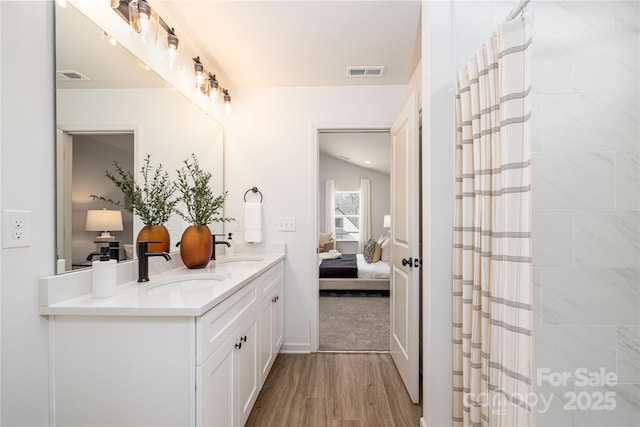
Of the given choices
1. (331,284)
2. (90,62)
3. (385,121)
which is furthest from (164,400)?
(331,284)

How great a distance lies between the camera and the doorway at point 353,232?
3338mm

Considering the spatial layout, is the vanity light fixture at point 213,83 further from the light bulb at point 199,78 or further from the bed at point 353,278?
the bed at point 353,278

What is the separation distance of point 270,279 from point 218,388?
1097 mm

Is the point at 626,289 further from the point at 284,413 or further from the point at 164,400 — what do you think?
the point at 164,400

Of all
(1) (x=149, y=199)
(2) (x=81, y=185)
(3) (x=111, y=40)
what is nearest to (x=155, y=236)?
(1) (x=149, y=199)

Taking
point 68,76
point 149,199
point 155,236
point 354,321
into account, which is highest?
point 68,76

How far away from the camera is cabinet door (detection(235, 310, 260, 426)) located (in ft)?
5.37

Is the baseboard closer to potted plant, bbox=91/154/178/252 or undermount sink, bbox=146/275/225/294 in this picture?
undermount sink, bbox=146/275/225/294

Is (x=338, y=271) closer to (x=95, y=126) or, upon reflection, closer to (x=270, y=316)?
(x=270, y=316)

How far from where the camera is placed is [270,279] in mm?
2416

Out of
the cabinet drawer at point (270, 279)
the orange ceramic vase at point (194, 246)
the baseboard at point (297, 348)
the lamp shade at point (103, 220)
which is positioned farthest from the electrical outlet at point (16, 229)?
the baseboard at point (297, 348)

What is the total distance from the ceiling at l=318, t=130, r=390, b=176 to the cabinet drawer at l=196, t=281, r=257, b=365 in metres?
3.76

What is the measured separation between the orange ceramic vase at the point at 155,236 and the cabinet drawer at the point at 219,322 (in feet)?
1.71

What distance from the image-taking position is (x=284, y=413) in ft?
6.55
